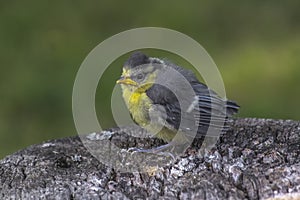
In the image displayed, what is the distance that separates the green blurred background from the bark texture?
275 cm

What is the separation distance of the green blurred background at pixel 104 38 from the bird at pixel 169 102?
2.46 m

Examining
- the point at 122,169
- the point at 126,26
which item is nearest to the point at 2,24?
the point at 126,26

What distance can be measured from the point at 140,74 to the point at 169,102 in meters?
0.26

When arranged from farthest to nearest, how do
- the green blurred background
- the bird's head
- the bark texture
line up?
the green blurred background < the bird's head < the bark texture

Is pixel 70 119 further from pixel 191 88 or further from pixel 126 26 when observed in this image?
pixel 191 88

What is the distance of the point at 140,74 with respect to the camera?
13.7 feet

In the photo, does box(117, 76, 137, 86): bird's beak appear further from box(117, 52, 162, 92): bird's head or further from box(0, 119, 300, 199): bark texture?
box(0, 119, 300, 199): bark texture

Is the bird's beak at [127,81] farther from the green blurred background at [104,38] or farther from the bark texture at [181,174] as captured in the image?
the green blurred background at [104,38]

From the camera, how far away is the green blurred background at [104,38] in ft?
22.6

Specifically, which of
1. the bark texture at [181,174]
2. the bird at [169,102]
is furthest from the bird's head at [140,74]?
the bark texture at [181,174]

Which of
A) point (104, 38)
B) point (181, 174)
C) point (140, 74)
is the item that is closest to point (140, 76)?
point (140, 74)

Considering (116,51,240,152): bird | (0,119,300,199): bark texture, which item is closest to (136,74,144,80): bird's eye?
(116,51,240,152): bird

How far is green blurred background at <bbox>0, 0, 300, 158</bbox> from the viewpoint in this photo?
6.90m

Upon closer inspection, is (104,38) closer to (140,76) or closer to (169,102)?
(140,76)
